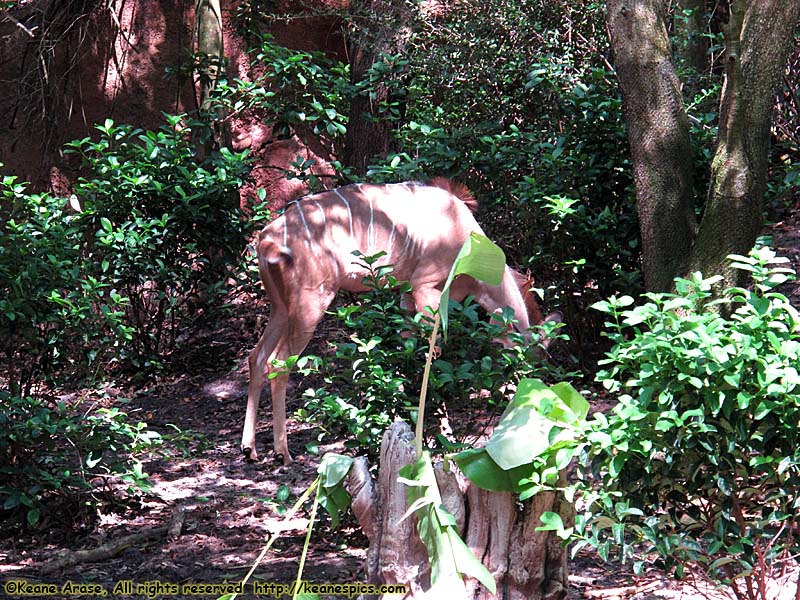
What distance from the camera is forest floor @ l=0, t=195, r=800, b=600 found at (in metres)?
3.94

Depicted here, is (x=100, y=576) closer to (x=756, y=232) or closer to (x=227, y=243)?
(x=756, y=232)

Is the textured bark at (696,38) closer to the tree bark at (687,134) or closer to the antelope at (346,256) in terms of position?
the antelope at (346,256)

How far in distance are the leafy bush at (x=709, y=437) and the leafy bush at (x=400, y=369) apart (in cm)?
125

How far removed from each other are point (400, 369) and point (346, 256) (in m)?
2.03

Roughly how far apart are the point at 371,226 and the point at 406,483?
3675mm

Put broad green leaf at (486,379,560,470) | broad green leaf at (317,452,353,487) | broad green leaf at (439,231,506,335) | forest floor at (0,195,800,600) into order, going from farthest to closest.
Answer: forest floor at (0,195,800,600) → broad green leaf at (317,452,353,487) → broad green leaf at (486,379,560,470) → broad green leaf at (439,231,506,335)

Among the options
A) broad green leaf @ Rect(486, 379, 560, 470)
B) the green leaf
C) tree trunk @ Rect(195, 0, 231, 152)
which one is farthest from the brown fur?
the green leaf

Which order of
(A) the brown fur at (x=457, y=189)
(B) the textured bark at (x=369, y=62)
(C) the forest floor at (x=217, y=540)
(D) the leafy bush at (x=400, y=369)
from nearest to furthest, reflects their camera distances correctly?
1. (C) the forest floor at (x=217, y=540)
2. (D) the leafy bush at (x=400, y=369)
3. (A) the brown fur at (x=457, y=189)
4. (B) the textured bark at (x=369, y=62)

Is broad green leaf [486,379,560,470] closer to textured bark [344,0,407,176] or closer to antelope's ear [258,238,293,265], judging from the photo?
antelope's ear [258,238,293,265]

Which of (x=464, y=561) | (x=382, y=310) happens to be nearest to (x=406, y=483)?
(x=464, y=561)

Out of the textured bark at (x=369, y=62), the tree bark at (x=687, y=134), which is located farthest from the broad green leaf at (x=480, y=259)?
the textured bark at (x=369, y=62)

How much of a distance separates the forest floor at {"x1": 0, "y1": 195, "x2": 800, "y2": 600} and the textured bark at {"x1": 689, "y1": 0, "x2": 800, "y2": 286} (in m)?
1.44

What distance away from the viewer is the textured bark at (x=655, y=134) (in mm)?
4738

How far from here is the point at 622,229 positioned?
19.6ft
